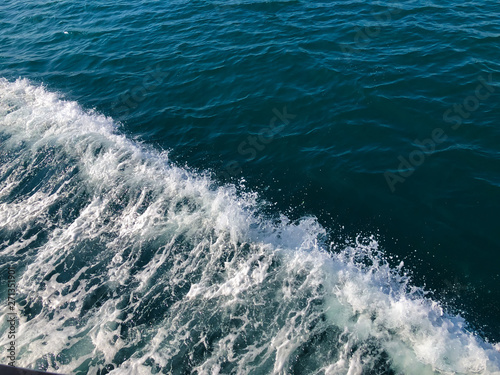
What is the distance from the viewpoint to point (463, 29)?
57.4 ft

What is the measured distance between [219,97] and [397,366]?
13.4 m

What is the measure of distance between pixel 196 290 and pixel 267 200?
4.00m

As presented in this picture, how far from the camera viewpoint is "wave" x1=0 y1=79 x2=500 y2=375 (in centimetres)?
797

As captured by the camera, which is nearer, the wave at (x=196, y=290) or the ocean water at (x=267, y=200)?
the wave at (x=196, y=290)

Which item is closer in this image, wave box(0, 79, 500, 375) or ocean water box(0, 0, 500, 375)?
wave box(0, 79, 500, 375)

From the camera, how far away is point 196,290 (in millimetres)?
9414

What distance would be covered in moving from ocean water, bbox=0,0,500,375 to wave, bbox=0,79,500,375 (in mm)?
52

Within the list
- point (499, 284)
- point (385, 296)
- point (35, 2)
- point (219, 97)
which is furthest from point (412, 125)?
point (35, 2)

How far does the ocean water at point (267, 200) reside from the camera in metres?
8.32

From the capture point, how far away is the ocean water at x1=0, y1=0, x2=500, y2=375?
8320 mm

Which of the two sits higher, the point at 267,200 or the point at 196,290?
the point at 267,200

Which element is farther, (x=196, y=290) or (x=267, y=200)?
(x=267, y=200)

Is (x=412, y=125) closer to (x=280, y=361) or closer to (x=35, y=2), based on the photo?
(x=280, y=361)

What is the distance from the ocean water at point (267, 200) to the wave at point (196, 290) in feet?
0.17
